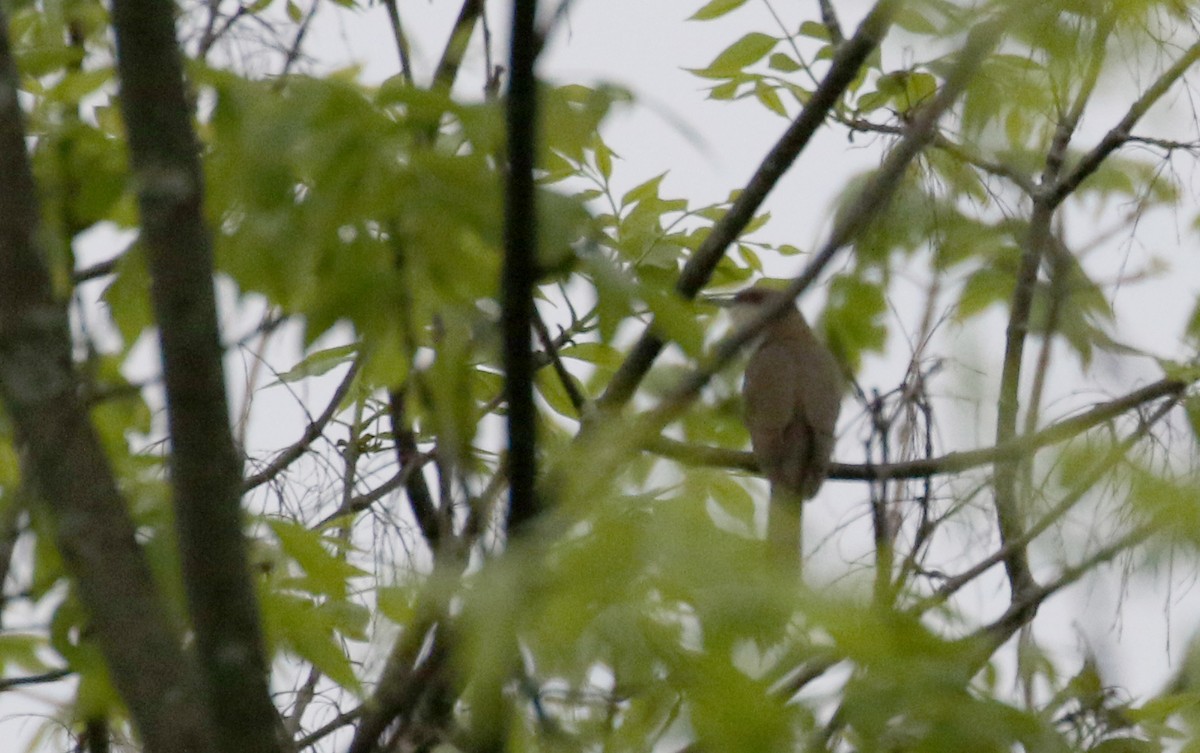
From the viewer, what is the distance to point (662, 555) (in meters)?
1.46

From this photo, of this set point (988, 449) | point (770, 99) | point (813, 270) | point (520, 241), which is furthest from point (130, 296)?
point (770, 99)

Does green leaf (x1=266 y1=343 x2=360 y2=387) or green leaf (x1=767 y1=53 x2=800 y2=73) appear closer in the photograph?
green leaf (x1=266 y1=343 x2=360 y2=387)

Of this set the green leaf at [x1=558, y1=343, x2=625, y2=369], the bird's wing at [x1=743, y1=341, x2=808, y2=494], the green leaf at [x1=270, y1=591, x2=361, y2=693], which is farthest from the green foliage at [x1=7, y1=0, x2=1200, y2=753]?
the bird's wing at [x1=743, y1=341, x2=808, y2=494]

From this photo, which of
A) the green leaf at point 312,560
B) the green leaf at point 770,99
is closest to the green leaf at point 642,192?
the green leaf at point 770,99

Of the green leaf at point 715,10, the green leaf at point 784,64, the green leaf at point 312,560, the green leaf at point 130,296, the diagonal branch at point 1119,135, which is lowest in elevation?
the green leaf at point 312,560

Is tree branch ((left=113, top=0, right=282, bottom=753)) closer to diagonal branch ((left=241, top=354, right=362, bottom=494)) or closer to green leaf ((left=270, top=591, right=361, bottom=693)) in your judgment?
green leaf ((left=270, top=591, right=361, bottom=693))

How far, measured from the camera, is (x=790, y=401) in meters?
5.63

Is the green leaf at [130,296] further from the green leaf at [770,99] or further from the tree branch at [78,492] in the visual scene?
the green leaf at [770,99]

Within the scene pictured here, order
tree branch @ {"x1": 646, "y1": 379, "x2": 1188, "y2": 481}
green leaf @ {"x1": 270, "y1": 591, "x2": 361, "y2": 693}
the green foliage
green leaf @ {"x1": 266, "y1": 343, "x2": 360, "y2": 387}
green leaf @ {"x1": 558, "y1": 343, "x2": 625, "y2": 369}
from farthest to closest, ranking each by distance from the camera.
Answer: green leaf @ {"x1": 558, "y1": 343, "x2": 625, "y2": 369}
green leaf @ {"x1": 266, "y1": 343, "x2": 360, "y2": 387}
tree branch @ {"x1": 646, "y1": 379, "x2": 1188, "y2": 481}
green leaf @ {"x1": 270, "y1": 591, "x2": 361, "y2": 693}
the green foliage

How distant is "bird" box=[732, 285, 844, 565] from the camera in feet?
16.6

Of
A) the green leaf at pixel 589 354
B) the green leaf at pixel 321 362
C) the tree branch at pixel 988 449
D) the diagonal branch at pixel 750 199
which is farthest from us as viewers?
the green leaf at pixel 589 354

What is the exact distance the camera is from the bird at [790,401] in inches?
200

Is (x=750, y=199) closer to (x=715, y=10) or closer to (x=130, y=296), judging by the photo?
(x=715, y=10)

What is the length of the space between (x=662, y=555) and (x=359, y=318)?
1.76 feet
